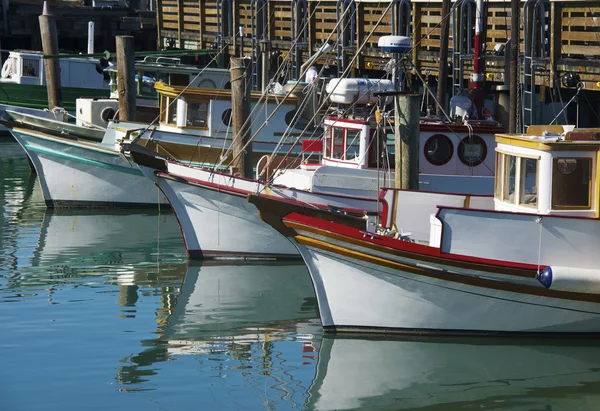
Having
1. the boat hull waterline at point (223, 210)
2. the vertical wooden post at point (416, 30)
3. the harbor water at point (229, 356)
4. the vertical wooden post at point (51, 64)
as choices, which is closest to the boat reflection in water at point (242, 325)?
the harbor water at point (229, 356)

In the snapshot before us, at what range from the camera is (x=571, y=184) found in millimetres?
12383

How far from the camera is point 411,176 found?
14.5 m

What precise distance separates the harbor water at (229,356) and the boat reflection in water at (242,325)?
0.07 feet

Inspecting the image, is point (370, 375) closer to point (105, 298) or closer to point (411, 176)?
point (411, 176)

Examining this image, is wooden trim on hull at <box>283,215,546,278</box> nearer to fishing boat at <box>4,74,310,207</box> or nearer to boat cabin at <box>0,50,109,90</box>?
fishing boat at <box>4,74,310,207</box>

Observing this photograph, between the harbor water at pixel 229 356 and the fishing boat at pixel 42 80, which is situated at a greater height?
the fishing boat at pixel 42 80

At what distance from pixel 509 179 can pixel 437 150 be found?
4148mm

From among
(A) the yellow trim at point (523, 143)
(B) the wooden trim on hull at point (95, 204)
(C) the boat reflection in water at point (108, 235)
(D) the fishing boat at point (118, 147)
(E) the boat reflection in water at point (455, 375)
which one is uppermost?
(A) the yellow trim at point (523, 143)

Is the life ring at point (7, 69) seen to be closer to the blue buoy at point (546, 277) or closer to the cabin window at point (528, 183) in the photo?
the cabin window at point (528, 183)

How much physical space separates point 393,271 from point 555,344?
204 cm

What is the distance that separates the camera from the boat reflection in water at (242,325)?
12.0m

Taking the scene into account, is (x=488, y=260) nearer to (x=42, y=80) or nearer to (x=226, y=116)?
(x=226, y=116)

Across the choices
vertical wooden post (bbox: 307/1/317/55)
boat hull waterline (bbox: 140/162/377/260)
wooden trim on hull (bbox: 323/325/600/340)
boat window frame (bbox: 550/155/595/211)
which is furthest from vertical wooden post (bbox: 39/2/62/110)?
boat window frame (bbox: 550/155/595/211)

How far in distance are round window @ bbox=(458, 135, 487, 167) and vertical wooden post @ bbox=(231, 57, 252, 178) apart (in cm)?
332
